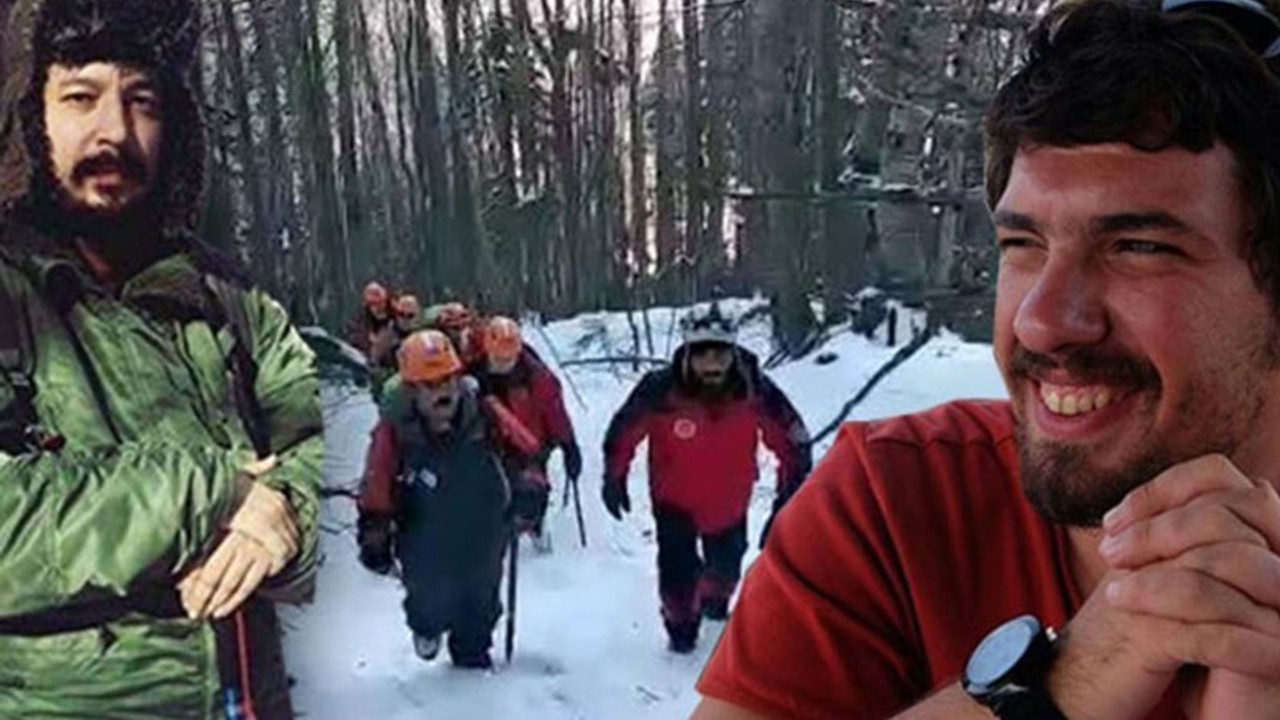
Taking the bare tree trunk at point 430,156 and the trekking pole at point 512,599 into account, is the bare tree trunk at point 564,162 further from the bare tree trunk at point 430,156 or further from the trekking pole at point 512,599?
the trekking pole at point 512,599

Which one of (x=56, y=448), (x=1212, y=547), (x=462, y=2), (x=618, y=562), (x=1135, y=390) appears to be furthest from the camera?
(x=618, y=562)

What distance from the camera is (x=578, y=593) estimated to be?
1737mm

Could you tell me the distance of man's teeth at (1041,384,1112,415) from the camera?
630 millimetres

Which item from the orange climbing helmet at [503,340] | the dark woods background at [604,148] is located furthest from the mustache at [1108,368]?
the orange climbing helmet at [503,340]

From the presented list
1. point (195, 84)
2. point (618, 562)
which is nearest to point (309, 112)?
point (195, 84)

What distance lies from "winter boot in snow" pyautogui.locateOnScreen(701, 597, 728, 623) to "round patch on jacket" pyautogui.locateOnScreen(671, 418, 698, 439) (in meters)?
0.24

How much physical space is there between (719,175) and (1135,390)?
1119mm

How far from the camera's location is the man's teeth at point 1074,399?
0.63 m

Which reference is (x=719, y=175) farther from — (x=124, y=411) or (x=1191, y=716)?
(x=1191, y=716)

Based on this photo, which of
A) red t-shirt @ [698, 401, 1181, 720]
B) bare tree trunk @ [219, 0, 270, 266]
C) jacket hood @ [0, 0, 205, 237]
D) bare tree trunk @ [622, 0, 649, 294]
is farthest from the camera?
bare tree trunk @ [622, 0, 649, 294]

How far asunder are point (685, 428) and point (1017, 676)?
1.26m

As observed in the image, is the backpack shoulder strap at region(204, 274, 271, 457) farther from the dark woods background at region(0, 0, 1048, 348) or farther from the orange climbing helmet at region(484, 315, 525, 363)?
the orange climbing helmet at region(484, 315, 525, 363)

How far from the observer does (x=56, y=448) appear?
4.95 ft

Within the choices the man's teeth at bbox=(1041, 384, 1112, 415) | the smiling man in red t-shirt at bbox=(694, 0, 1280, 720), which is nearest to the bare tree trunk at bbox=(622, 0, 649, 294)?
the smiling man in red t-shirt at bbox=(694, 0, 1280, 720)
